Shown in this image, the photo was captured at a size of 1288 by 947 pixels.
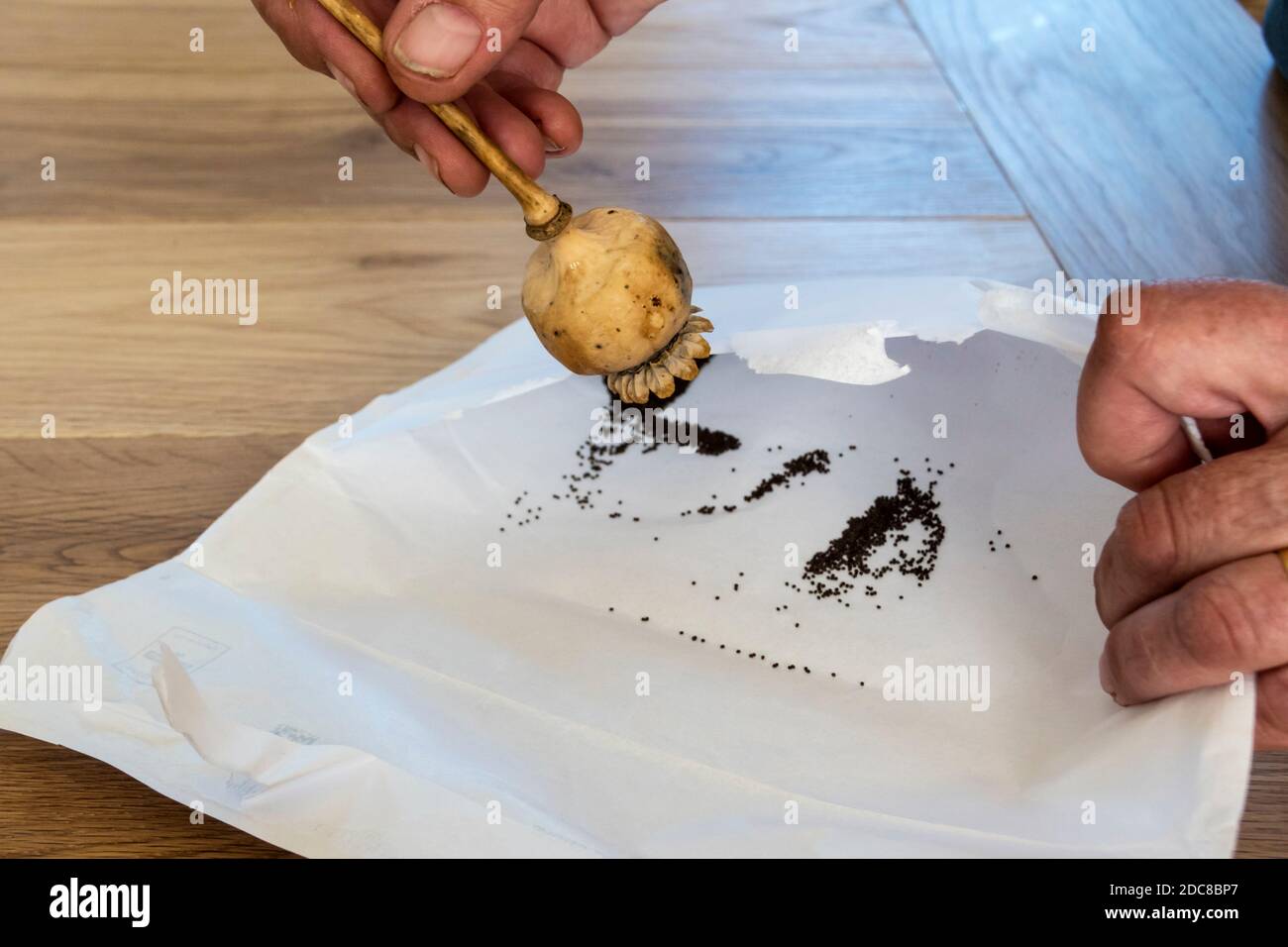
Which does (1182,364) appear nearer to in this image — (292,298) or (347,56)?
(347,56)

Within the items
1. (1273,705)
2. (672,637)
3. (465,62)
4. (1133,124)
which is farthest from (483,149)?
(1133,124)

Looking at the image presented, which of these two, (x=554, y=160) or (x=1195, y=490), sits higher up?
(x=554, y=160)

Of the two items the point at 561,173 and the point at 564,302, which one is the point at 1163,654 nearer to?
the point at 564,302

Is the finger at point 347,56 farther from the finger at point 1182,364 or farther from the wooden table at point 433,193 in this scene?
the finger at point 1182,364

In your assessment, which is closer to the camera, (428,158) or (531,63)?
(428,158)

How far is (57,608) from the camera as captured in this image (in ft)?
1.92

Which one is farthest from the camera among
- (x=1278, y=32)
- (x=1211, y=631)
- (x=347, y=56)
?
(x=1278, y=32)

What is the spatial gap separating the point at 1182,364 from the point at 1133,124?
49cm

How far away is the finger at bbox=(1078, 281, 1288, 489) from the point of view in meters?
0.49

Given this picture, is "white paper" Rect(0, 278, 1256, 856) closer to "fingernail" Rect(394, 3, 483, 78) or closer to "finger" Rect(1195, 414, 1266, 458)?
"finger" Rect(1195, 414, 1266, 458)

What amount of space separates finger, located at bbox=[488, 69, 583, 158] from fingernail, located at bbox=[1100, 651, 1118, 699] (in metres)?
0.41

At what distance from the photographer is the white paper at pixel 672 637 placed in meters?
0.49

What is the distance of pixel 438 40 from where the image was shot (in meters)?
0.51

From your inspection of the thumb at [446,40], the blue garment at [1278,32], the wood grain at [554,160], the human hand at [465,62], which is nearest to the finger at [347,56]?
the human hand at [465,62]
